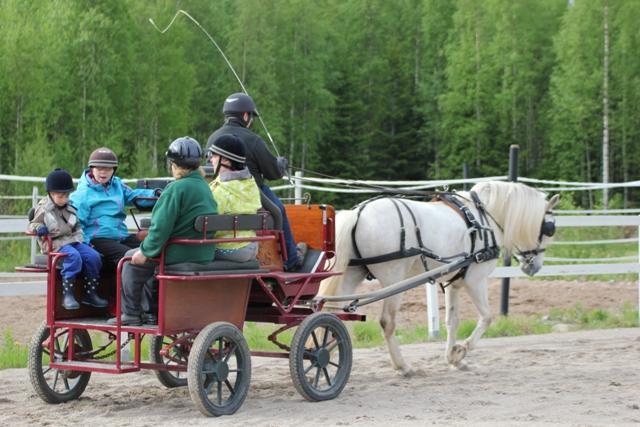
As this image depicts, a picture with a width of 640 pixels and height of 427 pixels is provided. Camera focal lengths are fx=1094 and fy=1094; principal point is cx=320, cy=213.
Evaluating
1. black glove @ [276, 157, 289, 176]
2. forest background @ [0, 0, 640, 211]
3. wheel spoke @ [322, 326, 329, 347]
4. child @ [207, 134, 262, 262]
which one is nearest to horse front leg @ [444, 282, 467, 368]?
wheel spoke @ [322, 326, 329, 347]

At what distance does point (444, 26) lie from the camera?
49594 millimetres

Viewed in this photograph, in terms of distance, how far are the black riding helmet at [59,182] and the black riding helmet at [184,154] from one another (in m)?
0.68

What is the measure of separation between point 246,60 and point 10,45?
10.4 m

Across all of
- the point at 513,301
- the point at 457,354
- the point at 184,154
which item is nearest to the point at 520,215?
the point at 457,354

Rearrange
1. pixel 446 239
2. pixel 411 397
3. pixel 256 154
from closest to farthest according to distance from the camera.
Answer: pixel 256 154
pixel 411 397
pixel 446 239

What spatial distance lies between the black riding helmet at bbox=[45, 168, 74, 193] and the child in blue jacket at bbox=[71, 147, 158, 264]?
0.29 meters

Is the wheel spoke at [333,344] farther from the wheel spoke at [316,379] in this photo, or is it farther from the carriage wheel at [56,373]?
the carriage wheel at [56,373]

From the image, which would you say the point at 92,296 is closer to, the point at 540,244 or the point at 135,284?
the point at 135,284

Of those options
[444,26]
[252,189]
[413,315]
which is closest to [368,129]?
[444,26]

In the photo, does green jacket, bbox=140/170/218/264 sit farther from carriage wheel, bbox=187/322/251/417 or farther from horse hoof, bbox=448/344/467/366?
horse hoof, bbox=448/344/467/366

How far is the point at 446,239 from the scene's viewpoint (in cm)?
884

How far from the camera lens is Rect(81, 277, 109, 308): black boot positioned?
22.8 ft

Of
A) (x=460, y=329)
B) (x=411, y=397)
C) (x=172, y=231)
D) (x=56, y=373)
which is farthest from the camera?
(x=460, y=329)

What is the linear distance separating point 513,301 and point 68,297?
873 centimetres
